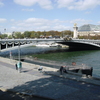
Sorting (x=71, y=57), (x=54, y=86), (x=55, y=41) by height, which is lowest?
(x=71, y=57)

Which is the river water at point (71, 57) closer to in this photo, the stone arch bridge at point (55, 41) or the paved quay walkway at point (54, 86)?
the stone arch bridge at point (55, 41)

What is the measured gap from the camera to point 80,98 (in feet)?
30.0

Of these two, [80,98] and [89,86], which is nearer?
[80,98]

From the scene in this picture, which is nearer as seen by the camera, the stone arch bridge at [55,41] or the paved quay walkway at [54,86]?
the paved quay walkway at [54,86]

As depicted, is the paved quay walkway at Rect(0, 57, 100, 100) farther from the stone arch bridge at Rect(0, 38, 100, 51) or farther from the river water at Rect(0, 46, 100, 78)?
the stone arch bridge at Rect(0, 38, 100, 51)

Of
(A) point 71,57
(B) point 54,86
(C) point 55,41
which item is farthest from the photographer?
(C) point 55,41

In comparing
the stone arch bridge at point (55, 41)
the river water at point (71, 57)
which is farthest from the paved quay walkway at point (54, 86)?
the stone arch bridge at point (55, 41)

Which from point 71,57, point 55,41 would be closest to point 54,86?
point 71,57

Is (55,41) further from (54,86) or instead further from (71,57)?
(54,86)

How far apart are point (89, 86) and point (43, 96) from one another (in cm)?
333

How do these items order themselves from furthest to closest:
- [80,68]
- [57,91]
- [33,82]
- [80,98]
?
[80,68] → [33,82] → [57,91] → [80,98]

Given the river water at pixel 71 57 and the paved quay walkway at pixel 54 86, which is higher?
the paved quay walkway at pixel 54 86

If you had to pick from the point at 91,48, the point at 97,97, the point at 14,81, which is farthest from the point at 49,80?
the point at 91,48

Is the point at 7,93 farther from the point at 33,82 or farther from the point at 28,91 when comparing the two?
the point at 33,82
